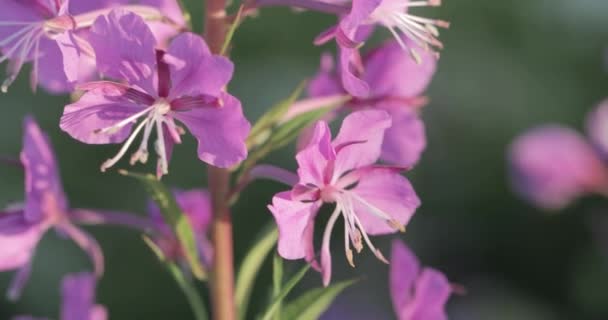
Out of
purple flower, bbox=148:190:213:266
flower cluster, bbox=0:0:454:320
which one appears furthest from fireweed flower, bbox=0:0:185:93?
purple flower, bbox=148:190:213:266

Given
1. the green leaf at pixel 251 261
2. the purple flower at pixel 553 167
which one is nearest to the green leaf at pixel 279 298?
the green leaf at pixel 251 261

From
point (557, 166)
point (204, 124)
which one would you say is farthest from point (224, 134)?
point (557, 166)

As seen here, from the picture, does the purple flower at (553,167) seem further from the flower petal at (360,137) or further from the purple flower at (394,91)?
the flower petal at (360,137)

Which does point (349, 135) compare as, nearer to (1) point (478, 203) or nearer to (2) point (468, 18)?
(1) point (478, 203)

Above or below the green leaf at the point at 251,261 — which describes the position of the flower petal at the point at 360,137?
above

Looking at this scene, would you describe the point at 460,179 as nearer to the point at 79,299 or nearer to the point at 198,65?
the point at 79,299

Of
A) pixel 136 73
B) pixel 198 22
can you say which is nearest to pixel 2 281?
pixel 198 22
